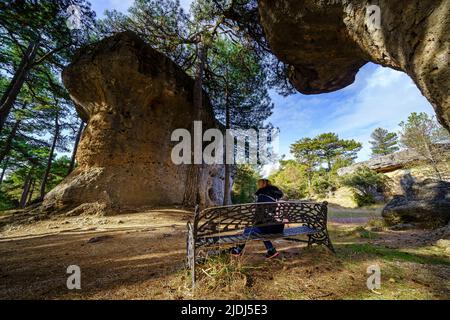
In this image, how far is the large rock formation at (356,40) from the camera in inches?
100.0

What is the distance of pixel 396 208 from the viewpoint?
6207 millimetres

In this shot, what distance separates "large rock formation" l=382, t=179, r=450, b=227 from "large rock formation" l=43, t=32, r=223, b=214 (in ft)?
28.7

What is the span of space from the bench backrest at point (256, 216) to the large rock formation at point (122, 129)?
653 centimetres

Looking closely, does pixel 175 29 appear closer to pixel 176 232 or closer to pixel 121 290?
pixel 176 232

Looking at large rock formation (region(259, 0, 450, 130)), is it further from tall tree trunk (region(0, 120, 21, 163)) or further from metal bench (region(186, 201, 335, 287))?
tall tree trunk (region(0, 120, 21, 163))

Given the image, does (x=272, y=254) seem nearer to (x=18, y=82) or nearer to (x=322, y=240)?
(x=322, y=240)

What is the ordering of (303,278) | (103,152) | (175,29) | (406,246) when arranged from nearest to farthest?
(303,278)
(406,246)
(103,152)
(175,29)

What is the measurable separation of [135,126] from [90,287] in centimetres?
811

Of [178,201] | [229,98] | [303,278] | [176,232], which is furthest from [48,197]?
[229,98]

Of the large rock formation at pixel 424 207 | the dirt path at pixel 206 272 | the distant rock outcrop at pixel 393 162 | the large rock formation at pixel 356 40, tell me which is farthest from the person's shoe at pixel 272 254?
the distant rock outcrop at pixel 393 162

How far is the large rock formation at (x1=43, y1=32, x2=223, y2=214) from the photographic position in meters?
8.04

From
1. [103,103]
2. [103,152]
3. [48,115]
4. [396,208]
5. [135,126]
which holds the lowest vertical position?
[396,208]

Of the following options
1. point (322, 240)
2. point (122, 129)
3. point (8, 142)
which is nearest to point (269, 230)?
point (322, 240)

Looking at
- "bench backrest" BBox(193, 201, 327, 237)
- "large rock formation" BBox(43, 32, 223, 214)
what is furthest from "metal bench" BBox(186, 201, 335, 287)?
"large rock formation" BBox(43, 32, 223, 214)
